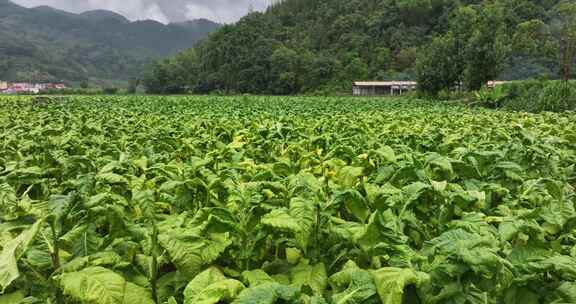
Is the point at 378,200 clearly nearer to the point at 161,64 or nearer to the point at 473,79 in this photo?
the point at 473,79

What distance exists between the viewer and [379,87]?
75.4 metres

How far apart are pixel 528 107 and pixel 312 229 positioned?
2323cm

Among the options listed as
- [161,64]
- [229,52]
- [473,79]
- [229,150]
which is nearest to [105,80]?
[161,64]

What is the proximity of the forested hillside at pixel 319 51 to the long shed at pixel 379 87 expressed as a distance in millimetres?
2558

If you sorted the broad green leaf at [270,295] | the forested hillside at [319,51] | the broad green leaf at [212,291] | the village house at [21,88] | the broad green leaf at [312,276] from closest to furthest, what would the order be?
1. the broad green leaf at [270,295]
2. the broad green leaf at [212,291]
3. the broad green leaf at [312,276]
4. the village house at [21,88]
5. the forested hillside at [319,51]

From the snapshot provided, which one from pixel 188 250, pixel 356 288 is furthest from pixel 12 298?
pixel 356 288

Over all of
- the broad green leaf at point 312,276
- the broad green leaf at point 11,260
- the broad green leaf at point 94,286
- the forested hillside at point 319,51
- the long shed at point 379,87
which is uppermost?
the forested hillside at point 319,51

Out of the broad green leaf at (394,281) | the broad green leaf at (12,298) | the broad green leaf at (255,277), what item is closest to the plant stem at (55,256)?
the broad green leaf at (12,298)

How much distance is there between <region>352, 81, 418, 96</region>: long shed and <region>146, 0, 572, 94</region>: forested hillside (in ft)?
8.39

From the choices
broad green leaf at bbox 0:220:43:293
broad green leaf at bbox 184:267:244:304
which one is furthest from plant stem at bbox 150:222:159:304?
broad green leaf at bbox 0:220:43:293

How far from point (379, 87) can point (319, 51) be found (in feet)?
96.2

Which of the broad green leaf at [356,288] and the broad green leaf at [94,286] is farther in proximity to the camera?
the broad green leaf at [94,286]

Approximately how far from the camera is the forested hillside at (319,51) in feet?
264

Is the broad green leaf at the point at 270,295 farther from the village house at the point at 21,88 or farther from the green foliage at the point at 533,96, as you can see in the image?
the village house at the point at 21,88
